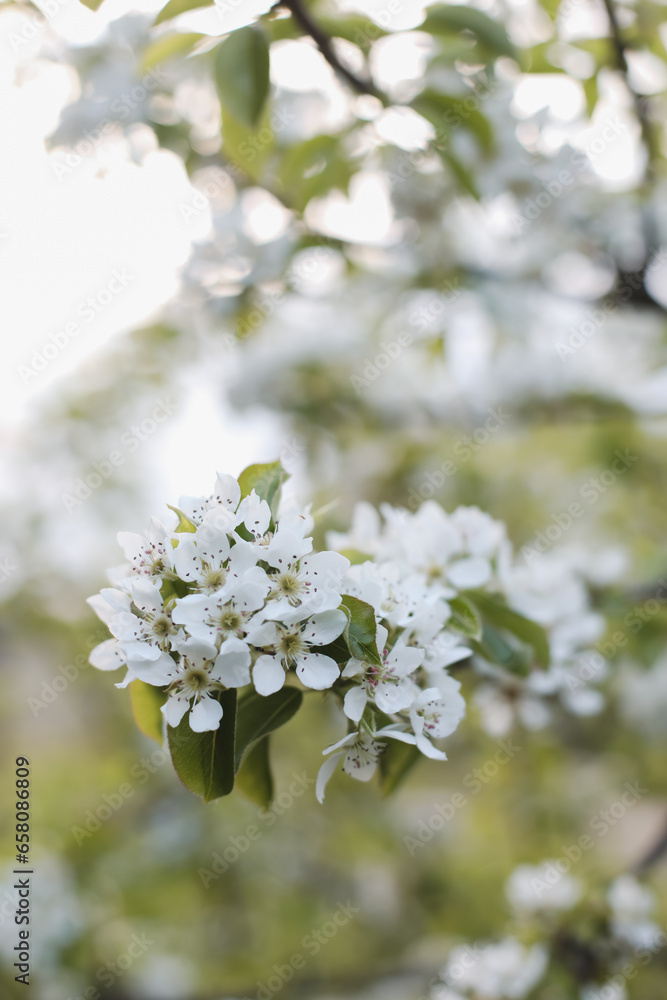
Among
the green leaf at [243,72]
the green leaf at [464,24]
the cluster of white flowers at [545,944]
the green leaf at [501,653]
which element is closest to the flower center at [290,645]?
the green leaf at [501,653]

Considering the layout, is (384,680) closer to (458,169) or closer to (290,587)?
(290,587)

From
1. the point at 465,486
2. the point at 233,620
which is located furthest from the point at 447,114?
the point at 465,486

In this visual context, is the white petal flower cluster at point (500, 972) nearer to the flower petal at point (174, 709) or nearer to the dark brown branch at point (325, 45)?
the flower petal at point (174, 709)

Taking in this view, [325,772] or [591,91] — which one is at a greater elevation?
[591,91]

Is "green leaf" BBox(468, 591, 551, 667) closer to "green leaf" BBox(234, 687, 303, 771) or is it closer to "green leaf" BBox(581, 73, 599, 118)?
"green leaf" BBox(234, 687, 303, 771)

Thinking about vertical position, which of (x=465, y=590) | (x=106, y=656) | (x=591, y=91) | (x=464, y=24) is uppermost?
(x=464, y=24)

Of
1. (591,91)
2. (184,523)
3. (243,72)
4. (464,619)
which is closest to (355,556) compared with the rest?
(464,619)

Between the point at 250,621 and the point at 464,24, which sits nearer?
the point at 250,621

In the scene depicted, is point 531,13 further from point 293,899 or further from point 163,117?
point 293,899
